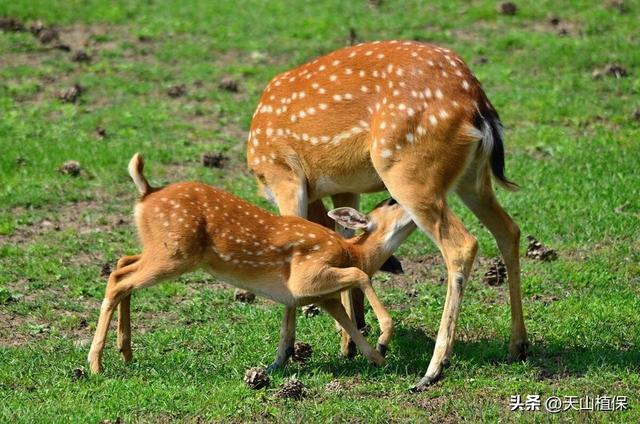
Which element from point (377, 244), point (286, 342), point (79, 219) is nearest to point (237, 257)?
point (286, 342)

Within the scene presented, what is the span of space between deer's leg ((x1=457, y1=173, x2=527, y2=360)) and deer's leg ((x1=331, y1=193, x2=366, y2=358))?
1037mm

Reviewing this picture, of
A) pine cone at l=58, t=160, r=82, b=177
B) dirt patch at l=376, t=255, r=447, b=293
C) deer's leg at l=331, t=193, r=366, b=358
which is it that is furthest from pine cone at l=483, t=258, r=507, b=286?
pine cone at l=58, t=160, r=82, b=177

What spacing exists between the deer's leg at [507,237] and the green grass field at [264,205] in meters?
0.15

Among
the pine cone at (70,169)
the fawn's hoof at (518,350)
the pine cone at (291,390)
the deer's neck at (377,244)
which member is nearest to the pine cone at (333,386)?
the pine cone at (291,390)

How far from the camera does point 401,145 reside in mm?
7883

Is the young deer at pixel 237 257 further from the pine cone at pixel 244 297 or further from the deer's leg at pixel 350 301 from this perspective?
the pine cone at pixel 244 297

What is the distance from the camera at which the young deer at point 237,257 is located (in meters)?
7.77

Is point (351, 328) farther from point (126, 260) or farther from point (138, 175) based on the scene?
point (138, 175)

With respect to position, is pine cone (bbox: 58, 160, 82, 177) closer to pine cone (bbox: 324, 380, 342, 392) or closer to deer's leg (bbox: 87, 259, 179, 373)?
deer's leg (bbox: 87, 259, 179, 373)

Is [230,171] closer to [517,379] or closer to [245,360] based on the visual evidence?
[245,360]

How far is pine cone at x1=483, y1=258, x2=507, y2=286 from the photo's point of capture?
31.9ft

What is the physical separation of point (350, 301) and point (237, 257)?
113cm

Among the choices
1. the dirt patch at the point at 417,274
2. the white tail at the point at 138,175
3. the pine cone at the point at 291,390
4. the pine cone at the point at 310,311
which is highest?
the white tail at the point at 138,175

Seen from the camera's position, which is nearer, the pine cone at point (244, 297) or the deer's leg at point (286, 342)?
the deer's leg at point (286, 342)
